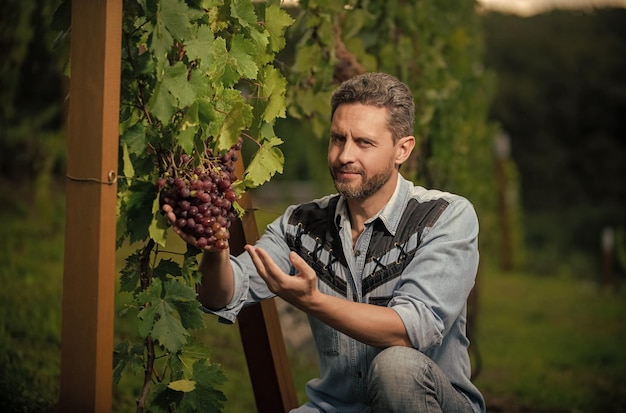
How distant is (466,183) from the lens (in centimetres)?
580

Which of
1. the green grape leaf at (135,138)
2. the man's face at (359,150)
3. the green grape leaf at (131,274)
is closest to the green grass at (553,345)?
the man's face at (359,150)

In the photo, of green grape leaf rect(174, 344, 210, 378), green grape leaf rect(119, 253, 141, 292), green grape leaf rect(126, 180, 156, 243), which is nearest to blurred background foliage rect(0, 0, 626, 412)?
green grape leaf rect(126, 180, 156, 243)

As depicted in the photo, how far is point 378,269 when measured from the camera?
2.66 m

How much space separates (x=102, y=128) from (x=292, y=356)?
11.4ft

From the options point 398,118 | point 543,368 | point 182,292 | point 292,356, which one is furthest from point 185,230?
point 543,368

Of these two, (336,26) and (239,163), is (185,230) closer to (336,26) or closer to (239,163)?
(239,163)

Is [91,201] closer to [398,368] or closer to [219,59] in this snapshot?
[219,59]

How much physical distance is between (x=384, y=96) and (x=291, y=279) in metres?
0.75

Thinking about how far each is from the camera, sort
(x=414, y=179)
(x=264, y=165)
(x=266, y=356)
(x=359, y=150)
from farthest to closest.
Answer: (x=414, y=179)
(x=266, y=356)
(x=359, y=150)
(x=264, y=165)

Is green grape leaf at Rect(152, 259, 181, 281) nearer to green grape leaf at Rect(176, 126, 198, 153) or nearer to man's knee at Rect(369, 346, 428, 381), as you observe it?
green grape leaf at Rect(176, 126, 198, 153)

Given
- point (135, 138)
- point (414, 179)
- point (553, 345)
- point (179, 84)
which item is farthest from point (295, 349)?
point (179, 84)

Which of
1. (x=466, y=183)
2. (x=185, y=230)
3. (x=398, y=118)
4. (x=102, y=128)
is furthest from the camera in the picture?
(x=466, y=183)

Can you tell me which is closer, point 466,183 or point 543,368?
point 466,183

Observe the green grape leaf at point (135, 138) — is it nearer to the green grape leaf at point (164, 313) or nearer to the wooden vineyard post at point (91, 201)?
the wooden vineyard post at point (91, 201)
